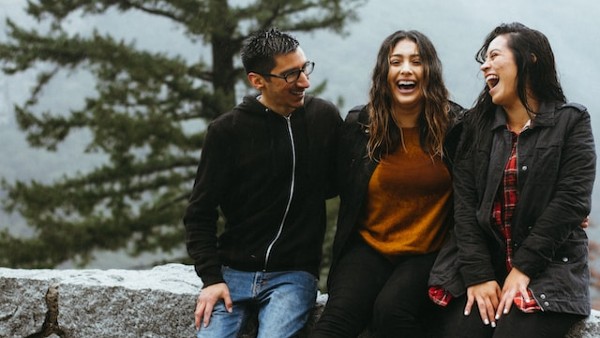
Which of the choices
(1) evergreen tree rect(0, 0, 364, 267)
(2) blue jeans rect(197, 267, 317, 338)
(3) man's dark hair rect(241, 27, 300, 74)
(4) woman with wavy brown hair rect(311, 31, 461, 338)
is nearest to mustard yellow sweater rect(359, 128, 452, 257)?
(4) woman with wavy brown hair rect(311, 31, 461, 338)

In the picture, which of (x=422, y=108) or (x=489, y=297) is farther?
(x=422, y=108)

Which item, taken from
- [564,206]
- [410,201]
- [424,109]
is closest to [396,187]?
[410,201]

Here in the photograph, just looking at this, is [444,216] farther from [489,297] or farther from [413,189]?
[489,297]

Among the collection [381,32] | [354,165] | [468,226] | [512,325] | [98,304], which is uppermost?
[381,32]

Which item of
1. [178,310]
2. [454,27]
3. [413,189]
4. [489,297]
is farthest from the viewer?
[454,27]

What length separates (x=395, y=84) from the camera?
8.36 ft

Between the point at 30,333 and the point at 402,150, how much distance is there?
5.24 ft

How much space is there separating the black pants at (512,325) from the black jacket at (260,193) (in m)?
0.59

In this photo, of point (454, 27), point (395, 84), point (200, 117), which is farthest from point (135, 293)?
point (454, 27)

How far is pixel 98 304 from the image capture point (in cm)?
272

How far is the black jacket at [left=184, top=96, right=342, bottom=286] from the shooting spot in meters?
2.59

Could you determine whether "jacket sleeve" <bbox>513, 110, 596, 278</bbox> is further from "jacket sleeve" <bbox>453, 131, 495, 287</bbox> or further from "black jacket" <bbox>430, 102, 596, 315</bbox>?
"jacket sleeve" <bbox>453, 131, 495, 287</bbox>

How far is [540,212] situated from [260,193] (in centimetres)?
96

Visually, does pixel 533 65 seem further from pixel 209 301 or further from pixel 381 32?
pixel 381 32
